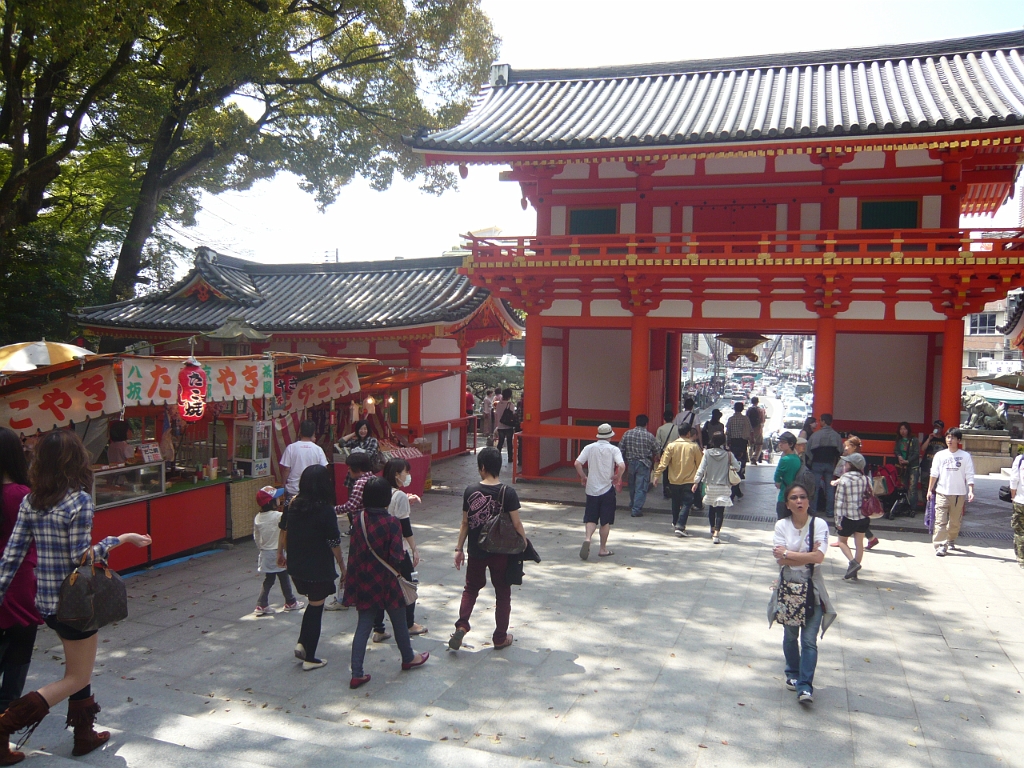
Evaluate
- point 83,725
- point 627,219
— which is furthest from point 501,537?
point 627,219

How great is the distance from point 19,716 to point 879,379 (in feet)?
50.3

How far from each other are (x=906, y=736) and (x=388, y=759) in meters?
3.36

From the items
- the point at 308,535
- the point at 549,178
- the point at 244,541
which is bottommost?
the point at 244,541

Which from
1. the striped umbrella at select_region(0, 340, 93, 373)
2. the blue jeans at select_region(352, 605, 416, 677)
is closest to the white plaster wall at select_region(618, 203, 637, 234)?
the striped umbrella at select_region(0, 340, 93, 373)

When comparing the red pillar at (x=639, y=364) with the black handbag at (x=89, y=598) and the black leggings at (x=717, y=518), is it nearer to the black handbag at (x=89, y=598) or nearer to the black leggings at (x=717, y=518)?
the black leggings at (x=717, y=518)

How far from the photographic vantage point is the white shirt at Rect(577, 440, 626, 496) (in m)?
8.77

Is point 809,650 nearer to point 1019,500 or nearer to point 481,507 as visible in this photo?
point 481,507

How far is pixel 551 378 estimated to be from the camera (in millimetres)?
15680

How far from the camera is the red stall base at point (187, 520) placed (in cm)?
849

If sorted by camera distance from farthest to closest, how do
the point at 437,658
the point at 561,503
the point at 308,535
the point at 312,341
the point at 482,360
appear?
the point at 482,360 < the point at 312,341 < the point at 561,503 < the point at 437,658 < the point at 308,535

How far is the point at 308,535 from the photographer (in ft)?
17.9

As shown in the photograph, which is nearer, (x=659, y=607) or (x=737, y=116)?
(x=659, y=607)

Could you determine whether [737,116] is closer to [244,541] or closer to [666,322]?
[666,322]

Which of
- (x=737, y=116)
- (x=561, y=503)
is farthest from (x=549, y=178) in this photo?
(x=561, y=503)
